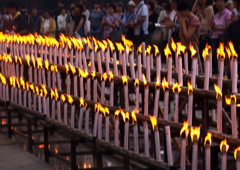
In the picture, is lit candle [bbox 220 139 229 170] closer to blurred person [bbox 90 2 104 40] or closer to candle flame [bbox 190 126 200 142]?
candle flame [bbox 190 126 200 142]

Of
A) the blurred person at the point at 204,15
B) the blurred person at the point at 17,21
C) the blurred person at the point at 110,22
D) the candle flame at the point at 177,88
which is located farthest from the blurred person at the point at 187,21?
the blurred person at the point at 110,22

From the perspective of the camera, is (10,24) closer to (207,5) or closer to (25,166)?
(207,5)

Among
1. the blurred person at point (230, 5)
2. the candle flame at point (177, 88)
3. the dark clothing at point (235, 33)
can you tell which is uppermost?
the blurred person at point (230, 5)

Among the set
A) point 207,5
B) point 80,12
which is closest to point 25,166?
point 207,5

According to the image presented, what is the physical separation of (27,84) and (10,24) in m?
7.24

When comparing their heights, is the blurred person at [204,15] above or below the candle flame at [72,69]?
above

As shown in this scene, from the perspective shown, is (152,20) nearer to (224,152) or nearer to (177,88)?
(177,88)

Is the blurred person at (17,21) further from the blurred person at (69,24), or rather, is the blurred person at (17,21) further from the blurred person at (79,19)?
the blurred person at (69,24)

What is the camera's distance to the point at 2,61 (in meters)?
12.3

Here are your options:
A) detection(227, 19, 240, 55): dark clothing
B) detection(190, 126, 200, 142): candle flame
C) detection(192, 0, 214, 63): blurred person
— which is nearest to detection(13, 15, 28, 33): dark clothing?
detection(192, 0, 214, 63): blurred person

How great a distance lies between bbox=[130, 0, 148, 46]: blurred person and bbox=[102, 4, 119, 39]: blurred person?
3.57 m

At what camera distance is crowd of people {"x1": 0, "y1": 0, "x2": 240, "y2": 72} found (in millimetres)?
13758

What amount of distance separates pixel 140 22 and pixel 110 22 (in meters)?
4.34

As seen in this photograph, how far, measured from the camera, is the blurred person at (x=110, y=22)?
2138 cm
